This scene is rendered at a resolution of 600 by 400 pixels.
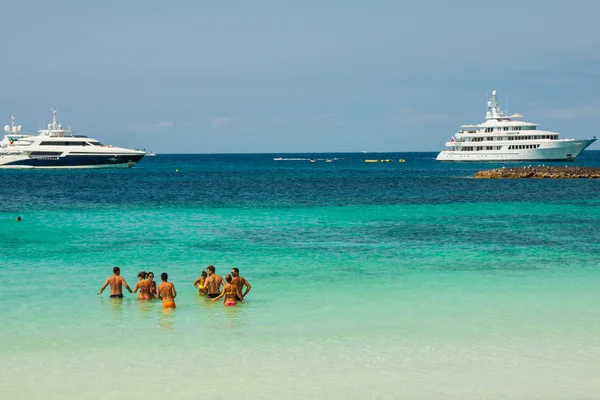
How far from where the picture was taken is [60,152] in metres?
124

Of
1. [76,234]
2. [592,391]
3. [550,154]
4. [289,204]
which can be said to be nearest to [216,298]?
[592,391]

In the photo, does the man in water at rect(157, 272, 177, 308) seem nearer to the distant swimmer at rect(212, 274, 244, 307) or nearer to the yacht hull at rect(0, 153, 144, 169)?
the distant swimmer at rect(212, 274, 244, 307)

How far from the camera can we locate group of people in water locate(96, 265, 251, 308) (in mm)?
20344

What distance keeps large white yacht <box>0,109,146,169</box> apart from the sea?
284 feet

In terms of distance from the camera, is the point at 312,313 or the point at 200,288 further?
the point at 200,288

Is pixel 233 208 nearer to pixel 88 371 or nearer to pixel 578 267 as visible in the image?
pixel 578 267

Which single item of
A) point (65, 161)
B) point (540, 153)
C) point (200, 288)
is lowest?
point (200, 288)

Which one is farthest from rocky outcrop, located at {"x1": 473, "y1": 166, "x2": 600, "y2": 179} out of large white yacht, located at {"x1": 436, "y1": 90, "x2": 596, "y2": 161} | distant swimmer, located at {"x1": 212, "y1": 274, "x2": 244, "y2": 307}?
distant swimmer, located at {"x1": 212, "y1": 274, "x2": 244, "y2": 307}

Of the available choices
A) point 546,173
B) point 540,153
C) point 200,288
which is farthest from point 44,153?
point 200,288

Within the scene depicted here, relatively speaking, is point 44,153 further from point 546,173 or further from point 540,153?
point 540,153

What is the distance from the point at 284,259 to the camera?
29078mm

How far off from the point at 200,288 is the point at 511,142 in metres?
134

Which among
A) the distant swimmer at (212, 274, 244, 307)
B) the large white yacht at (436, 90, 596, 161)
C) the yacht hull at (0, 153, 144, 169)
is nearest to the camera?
the distant swimmer at (212, 274, 244, 307)

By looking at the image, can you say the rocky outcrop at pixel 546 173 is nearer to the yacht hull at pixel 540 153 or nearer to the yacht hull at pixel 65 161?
the yacht hull at pixel 540 153
